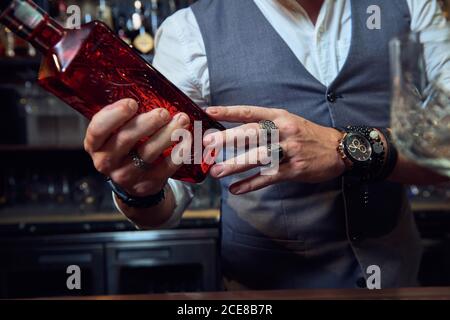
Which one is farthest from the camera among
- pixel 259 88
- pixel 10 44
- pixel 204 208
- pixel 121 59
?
pixel 10 44

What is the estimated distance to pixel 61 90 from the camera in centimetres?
56

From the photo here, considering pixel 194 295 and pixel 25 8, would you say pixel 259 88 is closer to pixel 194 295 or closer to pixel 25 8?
pixel 194 295

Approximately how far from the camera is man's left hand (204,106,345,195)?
0.67m

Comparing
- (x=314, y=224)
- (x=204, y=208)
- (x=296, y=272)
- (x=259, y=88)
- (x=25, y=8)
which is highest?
(x=25, y=8)

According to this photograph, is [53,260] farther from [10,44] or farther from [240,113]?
[240,113]

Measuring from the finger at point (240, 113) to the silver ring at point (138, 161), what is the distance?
0.35ft

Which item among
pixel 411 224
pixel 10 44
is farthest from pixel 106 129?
pixel 10 44

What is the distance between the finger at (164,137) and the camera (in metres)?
0.61

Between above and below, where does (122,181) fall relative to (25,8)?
below

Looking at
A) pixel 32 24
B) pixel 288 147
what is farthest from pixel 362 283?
pixel 32 24

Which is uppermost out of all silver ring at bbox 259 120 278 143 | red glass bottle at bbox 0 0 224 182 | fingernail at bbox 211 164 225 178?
red glass bottle at bbox 0 0 224 182

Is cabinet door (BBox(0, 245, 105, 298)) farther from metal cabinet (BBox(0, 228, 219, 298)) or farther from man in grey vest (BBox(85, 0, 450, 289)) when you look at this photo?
man in grey vest (BBox(85, 0, 450, 289))

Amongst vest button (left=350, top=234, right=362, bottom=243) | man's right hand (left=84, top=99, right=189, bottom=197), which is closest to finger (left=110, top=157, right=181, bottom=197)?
man's right hand (left=84, top=99, right=189, bottom=197)

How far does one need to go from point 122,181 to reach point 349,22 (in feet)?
2.13
